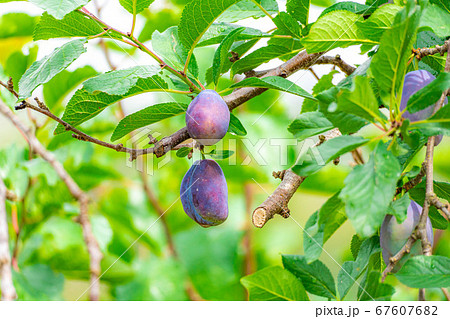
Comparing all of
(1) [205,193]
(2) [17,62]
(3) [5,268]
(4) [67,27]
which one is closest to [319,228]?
(1) [205,193]

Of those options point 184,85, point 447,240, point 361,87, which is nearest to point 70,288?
point 184,85

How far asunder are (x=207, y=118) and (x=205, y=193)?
0.40 feet

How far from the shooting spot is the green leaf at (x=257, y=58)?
65cm

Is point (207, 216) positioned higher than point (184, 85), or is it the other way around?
point (184, 85)

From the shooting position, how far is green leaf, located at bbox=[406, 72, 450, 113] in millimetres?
432

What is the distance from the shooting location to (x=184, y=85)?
0.67 m

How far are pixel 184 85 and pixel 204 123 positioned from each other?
0.14 m

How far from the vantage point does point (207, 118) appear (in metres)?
0.55

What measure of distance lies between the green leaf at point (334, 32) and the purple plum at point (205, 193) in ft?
0.70

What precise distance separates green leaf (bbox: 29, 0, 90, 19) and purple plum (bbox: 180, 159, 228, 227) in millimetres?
265

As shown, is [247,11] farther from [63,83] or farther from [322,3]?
[63,83]

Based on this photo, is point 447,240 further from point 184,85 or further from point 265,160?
point 184,85

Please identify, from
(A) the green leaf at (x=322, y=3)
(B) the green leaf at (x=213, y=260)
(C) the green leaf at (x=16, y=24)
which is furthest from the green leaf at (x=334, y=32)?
(C) the green leaf at (x=16, y=24)

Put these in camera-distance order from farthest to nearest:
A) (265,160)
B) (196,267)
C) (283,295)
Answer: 1. (196,267)
2. (265,160)
3. (283,295)
